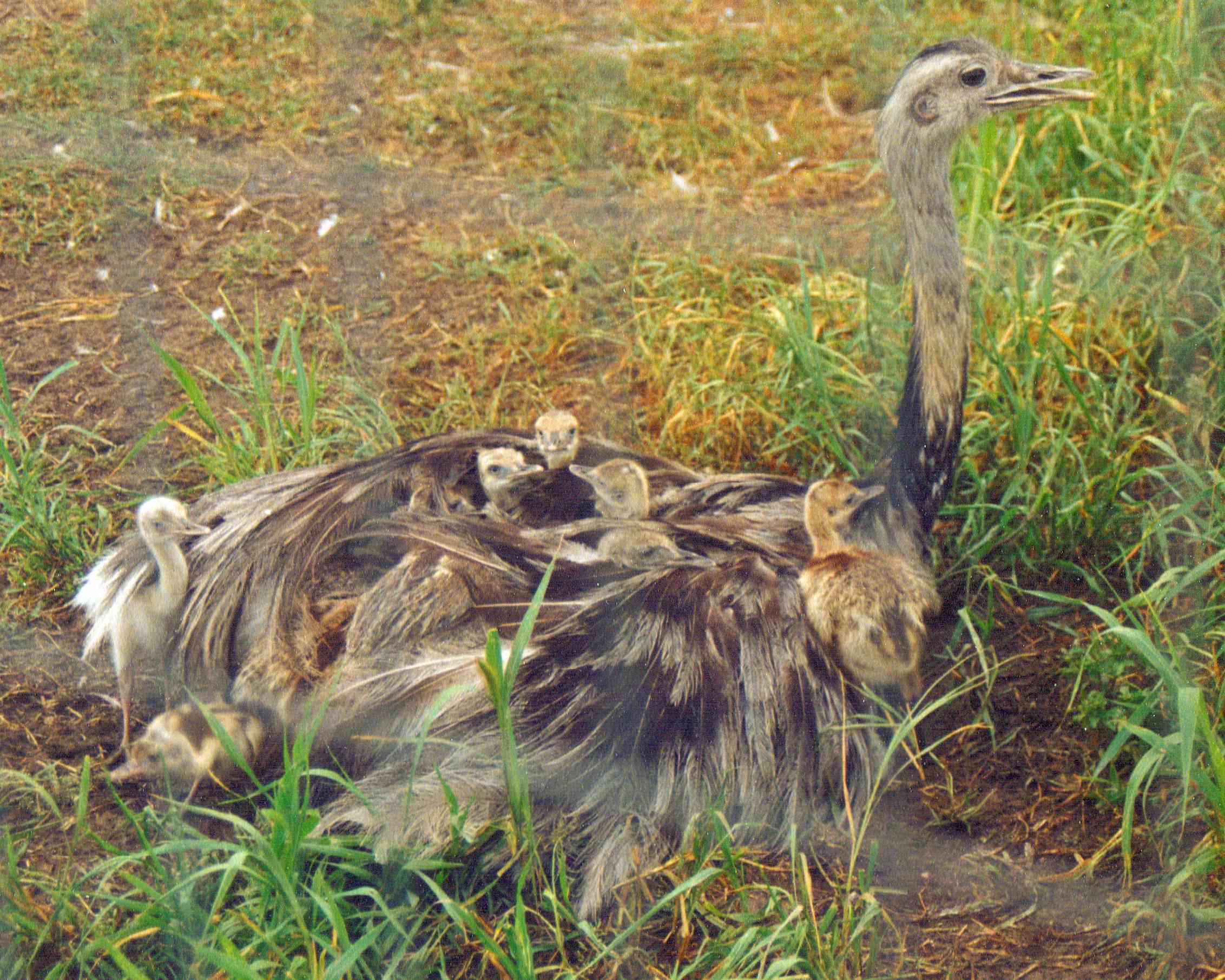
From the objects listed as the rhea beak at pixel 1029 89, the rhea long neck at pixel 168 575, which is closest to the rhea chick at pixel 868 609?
the rhea beak at pixel 1029 89

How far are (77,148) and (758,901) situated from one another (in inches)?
81.0

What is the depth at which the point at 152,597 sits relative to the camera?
2059mm

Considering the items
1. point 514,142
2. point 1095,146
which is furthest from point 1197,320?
point 514,142

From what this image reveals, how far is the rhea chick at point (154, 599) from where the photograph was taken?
6.68ft

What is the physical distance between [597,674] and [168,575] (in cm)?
66

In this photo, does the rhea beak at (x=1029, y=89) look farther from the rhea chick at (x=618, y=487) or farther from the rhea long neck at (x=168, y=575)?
the rhea long neck at (x=168, y=575)

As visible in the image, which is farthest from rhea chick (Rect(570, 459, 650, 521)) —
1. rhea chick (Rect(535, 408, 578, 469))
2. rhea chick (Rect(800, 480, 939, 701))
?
rhea chick (Rect(800, 480, 939, 701))

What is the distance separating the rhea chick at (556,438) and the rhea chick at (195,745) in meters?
0.61

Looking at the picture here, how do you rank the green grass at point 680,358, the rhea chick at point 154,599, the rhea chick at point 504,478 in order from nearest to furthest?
the green grass at point 680,358
the rhea chick at point 154,599
the rhea chick at point 504,478

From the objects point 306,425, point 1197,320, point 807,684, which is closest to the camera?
point 807,684

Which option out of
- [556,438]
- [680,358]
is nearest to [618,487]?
[556,438]

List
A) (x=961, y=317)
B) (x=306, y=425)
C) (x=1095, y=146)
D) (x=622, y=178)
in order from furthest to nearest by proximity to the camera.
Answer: (x=622, y=178) < (x=1095, y=146) < (x=306, y=425) < (x=961, y=317)

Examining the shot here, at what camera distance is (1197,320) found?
2.71 metres

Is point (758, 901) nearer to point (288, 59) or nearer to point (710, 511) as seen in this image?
point (710, 511)
